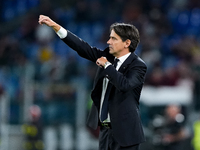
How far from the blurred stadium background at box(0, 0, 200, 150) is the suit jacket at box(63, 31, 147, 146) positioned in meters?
4.31

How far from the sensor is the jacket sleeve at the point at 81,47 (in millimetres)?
3883

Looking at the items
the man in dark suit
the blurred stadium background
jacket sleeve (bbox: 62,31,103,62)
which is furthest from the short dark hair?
the blurred stadium background

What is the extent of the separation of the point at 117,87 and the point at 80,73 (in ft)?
19.9

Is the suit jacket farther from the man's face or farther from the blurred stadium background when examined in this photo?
the blurred stadium background

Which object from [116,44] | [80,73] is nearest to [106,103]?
[116,44]

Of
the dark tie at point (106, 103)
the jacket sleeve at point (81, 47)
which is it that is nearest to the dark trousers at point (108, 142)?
the dark tie at point (106, 103)

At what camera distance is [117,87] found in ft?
12.0

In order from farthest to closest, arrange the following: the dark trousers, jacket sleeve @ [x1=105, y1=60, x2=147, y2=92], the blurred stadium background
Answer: the blurred stadium background
the dark trousers
jacket sleeve @ [x1=105, y1=60, x2=147, y2=92]

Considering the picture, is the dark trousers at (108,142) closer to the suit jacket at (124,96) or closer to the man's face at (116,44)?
the suit jacket at (124,96)

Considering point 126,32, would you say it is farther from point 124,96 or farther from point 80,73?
point 80,73

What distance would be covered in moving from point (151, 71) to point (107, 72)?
6385 mm

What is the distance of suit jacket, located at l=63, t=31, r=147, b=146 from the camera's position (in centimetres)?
369

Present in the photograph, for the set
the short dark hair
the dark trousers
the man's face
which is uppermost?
the short dark hair

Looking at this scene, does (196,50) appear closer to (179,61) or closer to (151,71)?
(179,61)
